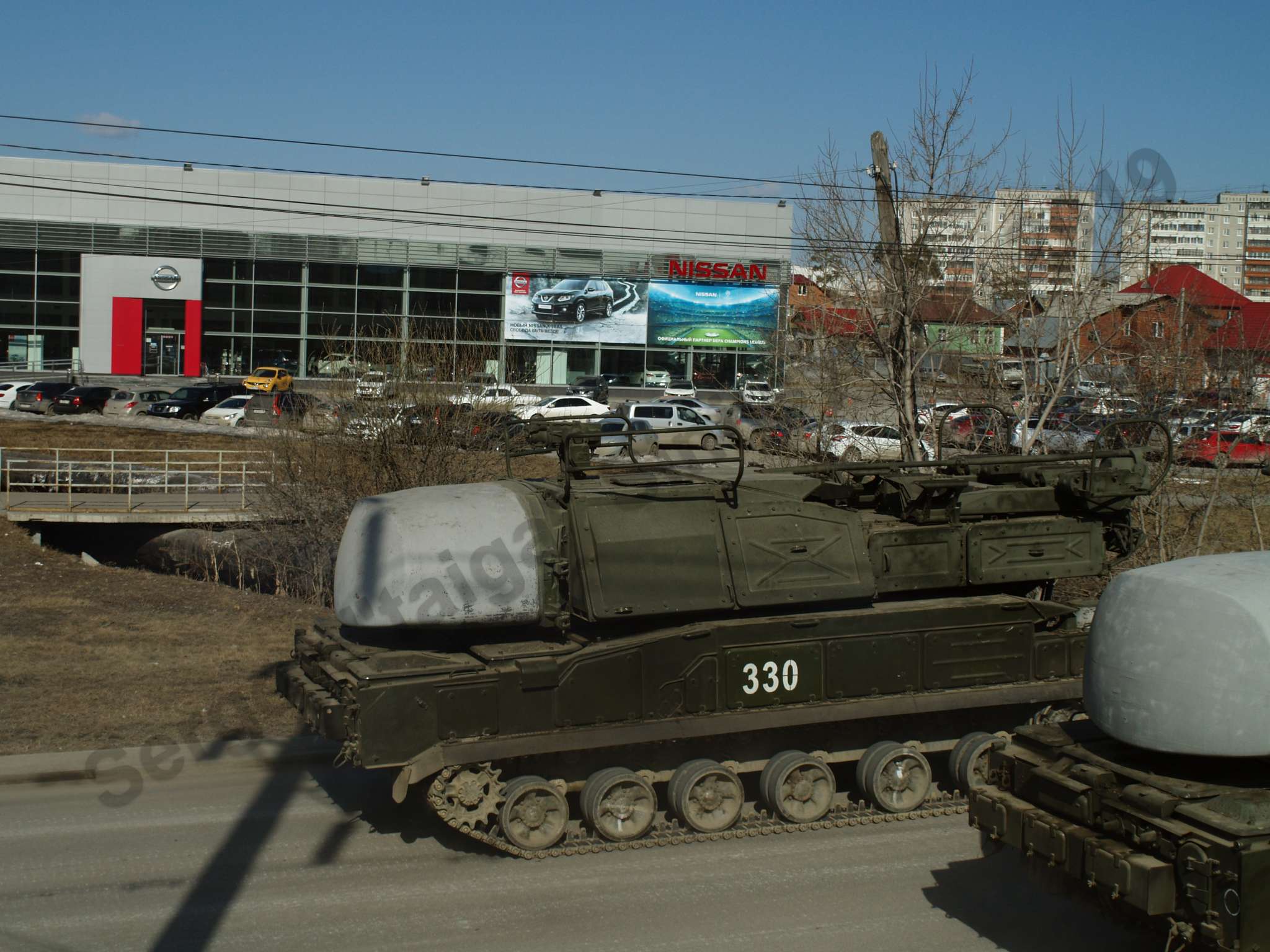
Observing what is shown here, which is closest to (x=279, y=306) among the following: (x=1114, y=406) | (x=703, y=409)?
(x=703, y=409)

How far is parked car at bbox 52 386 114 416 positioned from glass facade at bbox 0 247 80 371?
1338 cm

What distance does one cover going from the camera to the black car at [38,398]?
42.2 metres

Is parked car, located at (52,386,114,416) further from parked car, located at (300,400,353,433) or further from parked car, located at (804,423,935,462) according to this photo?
parked car, located at (804,423,935,462)

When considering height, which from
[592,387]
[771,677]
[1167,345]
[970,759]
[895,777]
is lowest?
[895,777]

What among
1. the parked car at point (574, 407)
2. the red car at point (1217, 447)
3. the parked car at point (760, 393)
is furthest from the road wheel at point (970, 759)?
the parked car at point (574, 407)

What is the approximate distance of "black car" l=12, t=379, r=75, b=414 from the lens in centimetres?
4225

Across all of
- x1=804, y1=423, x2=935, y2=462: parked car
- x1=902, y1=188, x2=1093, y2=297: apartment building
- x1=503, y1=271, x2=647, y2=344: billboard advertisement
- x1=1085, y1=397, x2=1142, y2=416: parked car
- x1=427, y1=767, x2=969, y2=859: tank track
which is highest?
x1=503, y1=271, x2=647, y2=344: billboard advertisement

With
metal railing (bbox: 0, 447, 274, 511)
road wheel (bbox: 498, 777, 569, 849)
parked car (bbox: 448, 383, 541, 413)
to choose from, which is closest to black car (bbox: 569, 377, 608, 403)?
metal railing (bbox: 0, 447, 274, 511)

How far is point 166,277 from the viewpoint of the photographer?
54094mm

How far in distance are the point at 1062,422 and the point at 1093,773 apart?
13.2 metres

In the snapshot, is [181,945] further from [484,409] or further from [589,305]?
[589,305]

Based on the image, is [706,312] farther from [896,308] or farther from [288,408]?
[896,308]

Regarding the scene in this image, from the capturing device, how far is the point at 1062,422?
18.5 m

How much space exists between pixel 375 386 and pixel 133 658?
22.6ft
